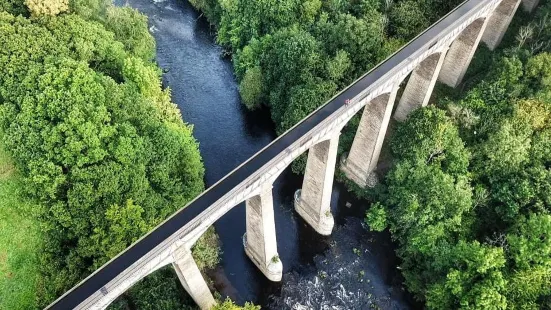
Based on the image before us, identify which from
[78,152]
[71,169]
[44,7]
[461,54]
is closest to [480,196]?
[461,54]

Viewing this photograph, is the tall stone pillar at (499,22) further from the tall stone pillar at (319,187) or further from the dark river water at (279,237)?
the tall stone pillar at (319,187)

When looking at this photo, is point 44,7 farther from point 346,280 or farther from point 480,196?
point 480,196

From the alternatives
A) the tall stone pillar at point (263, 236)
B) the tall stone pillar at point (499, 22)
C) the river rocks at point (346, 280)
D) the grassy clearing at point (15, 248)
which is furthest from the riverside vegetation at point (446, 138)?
the grassy clearing at point (15, 248)

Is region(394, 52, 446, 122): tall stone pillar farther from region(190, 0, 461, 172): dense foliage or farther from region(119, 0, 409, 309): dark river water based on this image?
region(119, 0, 409, 309): dark river water

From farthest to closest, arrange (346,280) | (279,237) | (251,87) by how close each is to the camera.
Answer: (251,87) → (279,237) → (346,280)

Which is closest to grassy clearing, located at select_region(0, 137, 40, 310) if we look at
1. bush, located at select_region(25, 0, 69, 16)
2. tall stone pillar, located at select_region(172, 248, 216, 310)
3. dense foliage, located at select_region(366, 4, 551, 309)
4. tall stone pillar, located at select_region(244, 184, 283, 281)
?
tall stone pillar, located at select_region(172, 248, 216, 310)

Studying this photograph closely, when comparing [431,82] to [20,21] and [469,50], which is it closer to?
[469,50]

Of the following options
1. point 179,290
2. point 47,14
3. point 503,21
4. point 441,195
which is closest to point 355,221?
point 441,195
